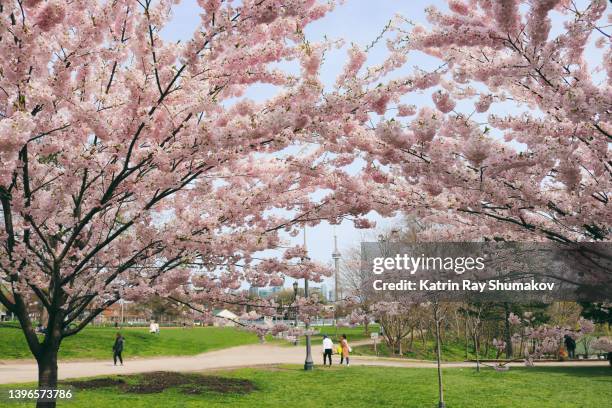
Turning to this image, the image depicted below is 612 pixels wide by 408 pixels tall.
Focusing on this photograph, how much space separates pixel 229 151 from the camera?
4578 mm

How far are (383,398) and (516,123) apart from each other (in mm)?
9687

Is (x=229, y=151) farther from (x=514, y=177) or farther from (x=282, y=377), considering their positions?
(x=282, y=377)

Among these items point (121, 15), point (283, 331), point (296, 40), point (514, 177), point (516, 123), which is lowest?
point (283, 331)

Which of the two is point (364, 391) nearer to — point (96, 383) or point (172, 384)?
point (172, 384)

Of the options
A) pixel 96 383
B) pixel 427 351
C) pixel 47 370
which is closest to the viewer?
pixel 47 370

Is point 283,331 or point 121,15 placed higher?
point 121,15

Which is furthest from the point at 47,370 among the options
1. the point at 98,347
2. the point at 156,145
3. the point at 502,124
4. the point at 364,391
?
the point at 98,347

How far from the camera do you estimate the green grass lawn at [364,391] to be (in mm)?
11438

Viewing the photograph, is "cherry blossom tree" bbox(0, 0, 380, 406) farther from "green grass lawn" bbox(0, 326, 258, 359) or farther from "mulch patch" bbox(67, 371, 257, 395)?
"green grass lawn" bbox(0, 326, 258, 359)

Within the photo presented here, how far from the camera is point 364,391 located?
1382 cm

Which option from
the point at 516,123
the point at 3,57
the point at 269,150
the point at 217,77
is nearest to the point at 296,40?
the point at 217,77

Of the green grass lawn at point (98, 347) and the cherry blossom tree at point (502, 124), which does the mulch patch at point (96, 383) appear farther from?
the cherry blossom tree at point (502, 124)

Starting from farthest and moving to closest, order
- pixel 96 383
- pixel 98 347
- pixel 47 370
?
1. pixel 98 347
2. pixel 96 383
3. pixel 47 370

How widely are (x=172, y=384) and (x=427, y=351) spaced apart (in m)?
23.6
